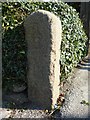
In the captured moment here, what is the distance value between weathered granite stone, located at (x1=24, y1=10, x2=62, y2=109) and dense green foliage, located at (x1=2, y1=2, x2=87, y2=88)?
167 millimetres

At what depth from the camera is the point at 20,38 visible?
4.17 meters

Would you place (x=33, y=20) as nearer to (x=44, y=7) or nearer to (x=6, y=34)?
(x=6, y=34)

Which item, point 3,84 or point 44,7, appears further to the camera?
point 44,7

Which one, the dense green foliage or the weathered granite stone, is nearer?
the weathered granite stone

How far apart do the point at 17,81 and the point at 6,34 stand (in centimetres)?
72

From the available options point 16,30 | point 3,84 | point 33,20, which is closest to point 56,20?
point 33,20

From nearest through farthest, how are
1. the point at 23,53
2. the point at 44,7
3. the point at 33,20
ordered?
the point at 33,20 < the point at 23,53 < the point at 44,7

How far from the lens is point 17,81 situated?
433cm

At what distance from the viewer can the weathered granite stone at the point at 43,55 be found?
3877 millimetres

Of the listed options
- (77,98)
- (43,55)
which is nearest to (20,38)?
(43,55)

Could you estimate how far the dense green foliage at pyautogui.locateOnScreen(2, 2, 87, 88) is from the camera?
419 cm

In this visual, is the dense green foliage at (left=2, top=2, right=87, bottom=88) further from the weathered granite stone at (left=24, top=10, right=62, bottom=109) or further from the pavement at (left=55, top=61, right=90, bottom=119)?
the pavement at (left=55, top=61, right=90, bottom=119)

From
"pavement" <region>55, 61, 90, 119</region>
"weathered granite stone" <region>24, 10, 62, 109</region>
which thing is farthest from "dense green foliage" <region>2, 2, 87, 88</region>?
"pavement" <region>55, 61, 90, 119</region>

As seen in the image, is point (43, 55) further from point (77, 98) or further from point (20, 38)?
point (77, 98)
